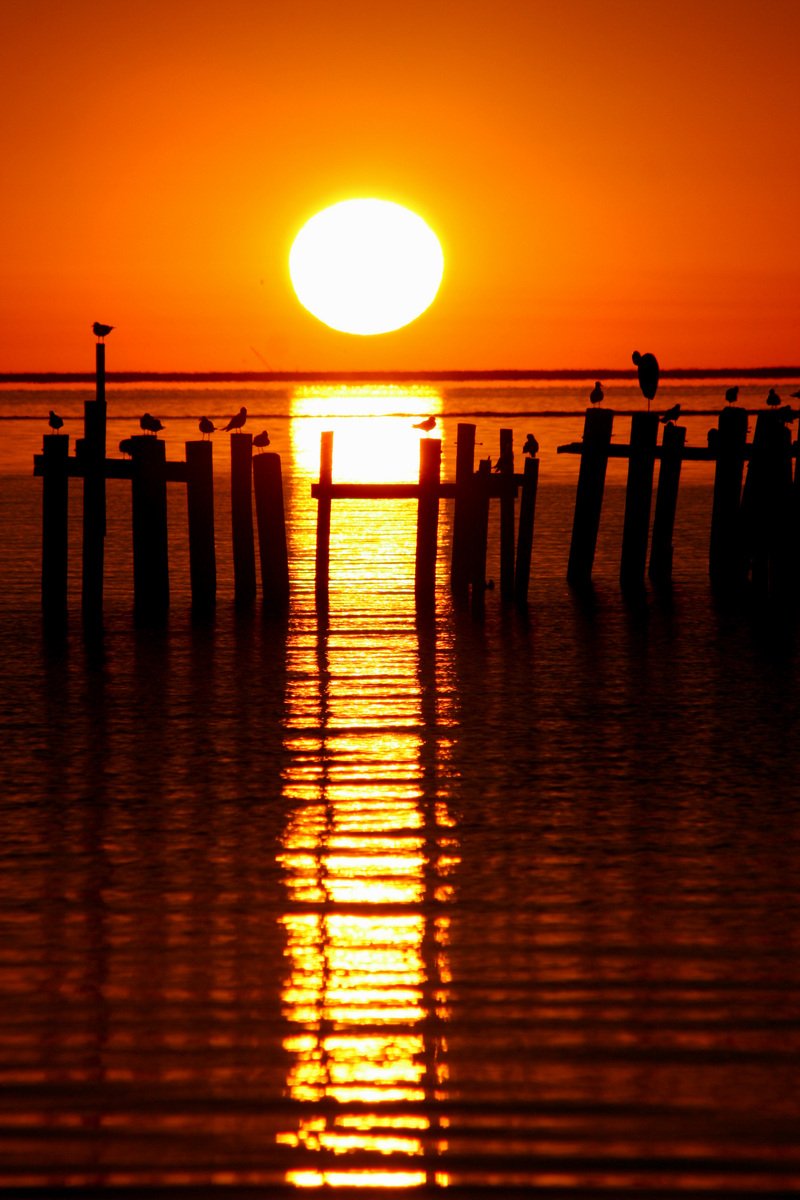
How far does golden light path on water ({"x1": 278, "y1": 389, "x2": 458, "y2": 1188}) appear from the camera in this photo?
4223mm

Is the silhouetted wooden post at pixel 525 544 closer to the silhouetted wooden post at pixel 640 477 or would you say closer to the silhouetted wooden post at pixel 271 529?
the silhouetted wooden post at pixel 640 477

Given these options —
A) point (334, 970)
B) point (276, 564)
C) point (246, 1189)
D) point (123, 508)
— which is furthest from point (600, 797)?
point (123, 508)

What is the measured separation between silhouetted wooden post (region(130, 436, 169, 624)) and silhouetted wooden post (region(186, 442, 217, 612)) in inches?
9.9

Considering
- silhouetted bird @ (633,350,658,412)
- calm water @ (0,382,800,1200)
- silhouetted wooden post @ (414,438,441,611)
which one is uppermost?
silhouetted bird @ (633,350,658,412)

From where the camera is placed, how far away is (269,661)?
12.4 m

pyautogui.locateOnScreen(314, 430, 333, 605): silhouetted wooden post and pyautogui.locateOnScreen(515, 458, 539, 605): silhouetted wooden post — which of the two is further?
pyautogui.locateOnScreen(515, 458, 539, 605): silhouetted wooden post

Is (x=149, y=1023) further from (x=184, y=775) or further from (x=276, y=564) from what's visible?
(x=276, y=564)

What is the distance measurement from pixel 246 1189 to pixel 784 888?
3.12 m

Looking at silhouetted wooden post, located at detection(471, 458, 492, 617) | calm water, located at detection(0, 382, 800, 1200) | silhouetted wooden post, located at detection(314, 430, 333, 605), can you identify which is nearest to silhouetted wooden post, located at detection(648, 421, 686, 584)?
silhouetted wooden post, located at detection(471, 458, 492, 617)

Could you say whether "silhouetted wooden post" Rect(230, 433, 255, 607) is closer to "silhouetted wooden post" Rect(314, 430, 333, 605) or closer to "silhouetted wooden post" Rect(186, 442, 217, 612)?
"silhouetted wooden post" Rect(186, 442, 217, 612)

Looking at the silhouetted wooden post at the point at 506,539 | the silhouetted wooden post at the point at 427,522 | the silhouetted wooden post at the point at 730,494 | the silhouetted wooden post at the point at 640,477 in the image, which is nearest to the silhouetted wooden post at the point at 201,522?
the silhouetted wooden post at the point at 427,522

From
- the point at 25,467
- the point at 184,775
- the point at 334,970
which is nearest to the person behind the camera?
the point at 334,970

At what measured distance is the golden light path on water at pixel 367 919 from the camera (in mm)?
4223

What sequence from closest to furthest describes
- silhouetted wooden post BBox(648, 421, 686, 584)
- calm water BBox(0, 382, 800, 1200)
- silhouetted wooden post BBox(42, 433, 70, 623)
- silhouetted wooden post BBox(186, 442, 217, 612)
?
calm water BBox(0, 382, 800, 1200) < silhouetted wooden post BBox(42, 433, 70, 623) < silhouetted wooden post BBox(186, 442, 217, 612) < silhouetted wooden post BBox(648, 421, 686, 584)
